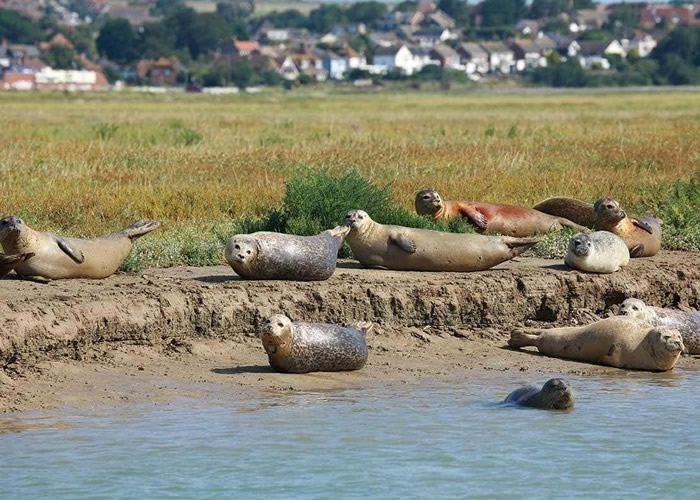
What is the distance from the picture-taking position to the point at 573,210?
A: 1728cm

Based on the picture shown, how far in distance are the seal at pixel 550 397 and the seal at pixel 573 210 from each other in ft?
19.8

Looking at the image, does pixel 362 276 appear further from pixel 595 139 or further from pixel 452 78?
pixel 452 78

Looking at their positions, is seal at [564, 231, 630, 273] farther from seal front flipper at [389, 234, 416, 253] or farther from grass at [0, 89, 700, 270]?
seal front flipper at [389, 234, 416, 253]

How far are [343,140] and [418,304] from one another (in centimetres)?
1843

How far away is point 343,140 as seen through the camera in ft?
105

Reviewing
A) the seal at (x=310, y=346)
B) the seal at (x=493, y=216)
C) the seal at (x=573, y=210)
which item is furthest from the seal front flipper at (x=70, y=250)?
the seal at (x=573, y=210)

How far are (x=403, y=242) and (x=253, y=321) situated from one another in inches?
77.2

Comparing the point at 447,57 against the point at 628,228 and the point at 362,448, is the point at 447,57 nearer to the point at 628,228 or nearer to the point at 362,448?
the point at 628,228

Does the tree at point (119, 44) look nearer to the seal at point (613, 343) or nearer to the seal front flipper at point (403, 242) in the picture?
the seal front flipper at point (403, 242)

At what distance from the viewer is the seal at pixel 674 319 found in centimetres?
1344

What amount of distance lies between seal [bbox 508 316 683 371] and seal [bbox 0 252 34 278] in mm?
4372

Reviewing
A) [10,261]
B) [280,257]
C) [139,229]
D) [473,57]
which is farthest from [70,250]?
[473,57]

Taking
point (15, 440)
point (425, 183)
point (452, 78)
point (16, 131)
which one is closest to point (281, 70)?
point (452, 78)

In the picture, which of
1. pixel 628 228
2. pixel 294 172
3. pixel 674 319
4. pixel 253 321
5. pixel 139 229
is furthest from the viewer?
pixel 294 172
